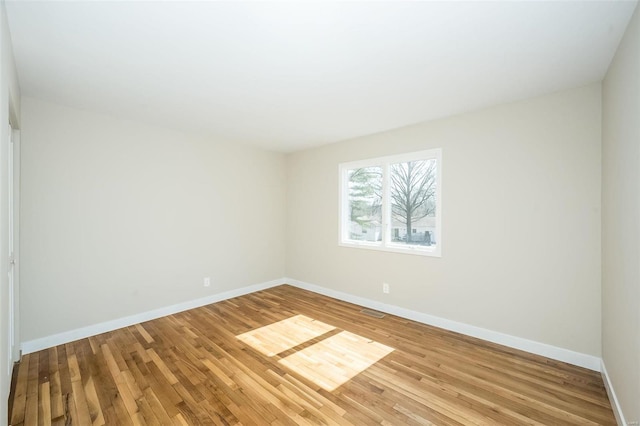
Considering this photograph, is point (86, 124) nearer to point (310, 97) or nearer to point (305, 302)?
point (310, 97)

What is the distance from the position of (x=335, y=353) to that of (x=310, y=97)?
2.60m

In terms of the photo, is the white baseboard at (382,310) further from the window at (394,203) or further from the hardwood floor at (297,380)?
the window at (394,203)

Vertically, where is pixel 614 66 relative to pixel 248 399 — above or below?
above

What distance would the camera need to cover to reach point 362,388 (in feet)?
7.50

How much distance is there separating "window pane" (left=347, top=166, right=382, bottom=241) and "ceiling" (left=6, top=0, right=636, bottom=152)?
4.02 ft

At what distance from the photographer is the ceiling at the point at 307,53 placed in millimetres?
1647

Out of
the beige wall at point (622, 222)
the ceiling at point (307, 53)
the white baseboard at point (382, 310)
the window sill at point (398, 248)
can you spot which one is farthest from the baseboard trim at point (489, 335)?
the ceiling at point (307, 53)

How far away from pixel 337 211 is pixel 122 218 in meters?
2.97

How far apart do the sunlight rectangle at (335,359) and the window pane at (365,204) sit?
1.62m

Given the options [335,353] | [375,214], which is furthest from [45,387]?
[375,214]

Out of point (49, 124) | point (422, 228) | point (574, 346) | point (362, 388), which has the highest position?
point (49, 124)

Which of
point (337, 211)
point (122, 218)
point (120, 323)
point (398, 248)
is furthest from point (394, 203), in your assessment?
point (120, 323)

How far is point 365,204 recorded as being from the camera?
4.41 metres

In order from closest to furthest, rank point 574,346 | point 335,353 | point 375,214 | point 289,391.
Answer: point 289,391 → point 574,346 → point 335,353 → point 375,214
